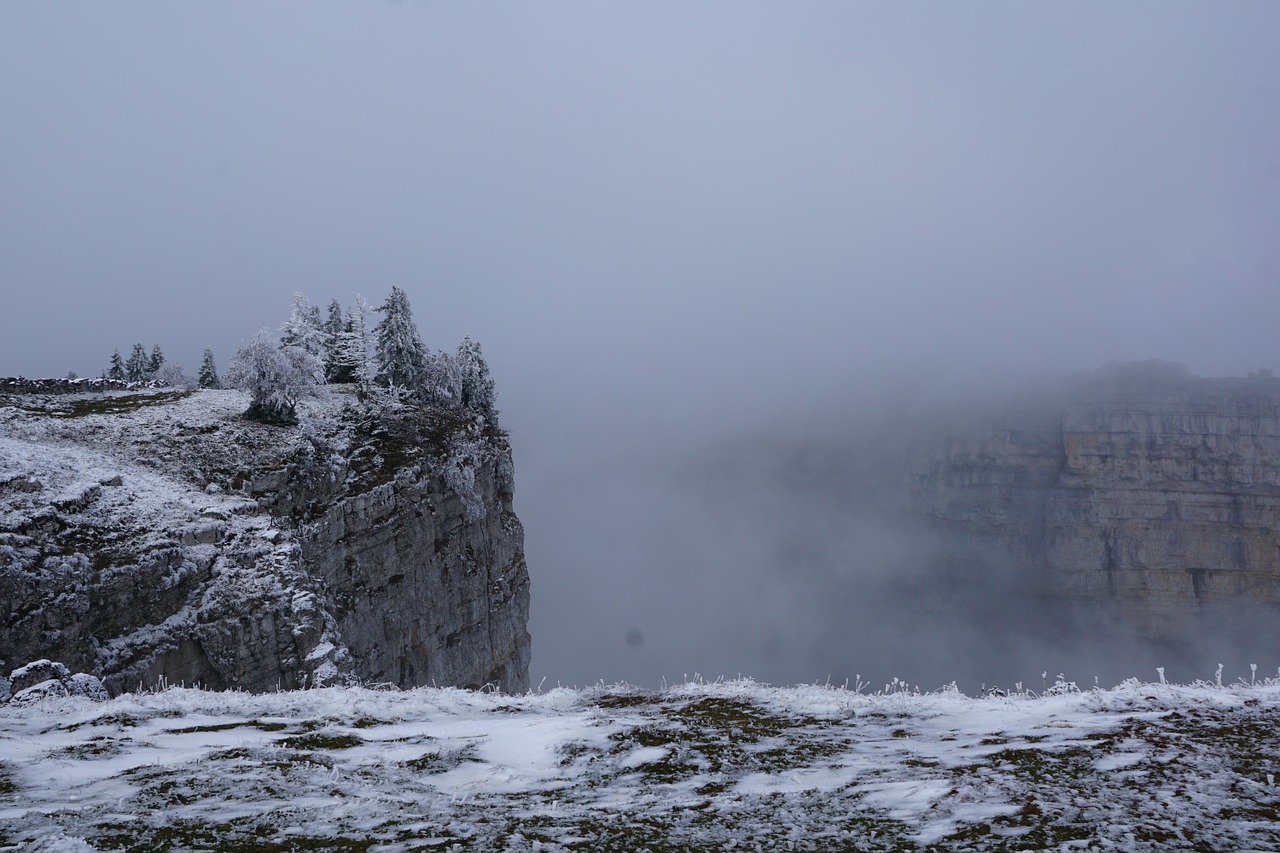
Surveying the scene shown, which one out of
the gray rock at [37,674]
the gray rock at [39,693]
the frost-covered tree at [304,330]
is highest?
the frost-covered tree at [304,330]

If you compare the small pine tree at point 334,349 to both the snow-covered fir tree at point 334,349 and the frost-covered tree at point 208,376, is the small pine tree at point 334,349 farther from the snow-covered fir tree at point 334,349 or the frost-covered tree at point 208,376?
the frost-covered tree at point 208,376

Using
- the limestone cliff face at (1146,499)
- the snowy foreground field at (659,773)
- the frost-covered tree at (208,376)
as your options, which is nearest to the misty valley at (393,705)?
the snowy foreground field at (659,773)

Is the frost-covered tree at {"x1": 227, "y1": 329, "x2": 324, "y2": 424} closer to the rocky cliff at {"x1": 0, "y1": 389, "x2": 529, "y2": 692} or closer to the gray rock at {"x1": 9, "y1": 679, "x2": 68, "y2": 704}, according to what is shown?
the rocky cliff at {"x1": 0, "y1": 389, "x2": 529, "y2": 692}

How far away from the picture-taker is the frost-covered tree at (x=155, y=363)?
85125mm

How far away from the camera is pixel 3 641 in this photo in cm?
1984

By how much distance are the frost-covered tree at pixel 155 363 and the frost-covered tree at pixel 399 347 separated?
161ft

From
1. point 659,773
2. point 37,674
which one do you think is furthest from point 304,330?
point 659,773

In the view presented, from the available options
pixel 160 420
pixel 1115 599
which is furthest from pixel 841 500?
pixel 160 420

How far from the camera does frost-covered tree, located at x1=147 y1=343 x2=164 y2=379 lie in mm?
85125

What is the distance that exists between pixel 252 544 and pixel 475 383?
102 feet

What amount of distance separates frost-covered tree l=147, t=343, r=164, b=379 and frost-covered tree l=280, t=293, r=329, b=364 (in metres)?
35.2

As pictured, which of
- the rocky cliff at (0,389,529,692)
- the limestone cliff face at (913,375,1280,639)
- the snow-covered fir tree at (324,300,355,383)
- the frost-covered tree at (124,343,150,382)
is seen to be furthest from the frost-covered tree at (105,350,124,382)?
the limestone cliff face at (913,375,1280,639)

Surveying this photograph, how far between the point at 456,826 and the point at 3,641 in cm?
2124

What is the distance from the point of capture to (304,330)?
187 feet
